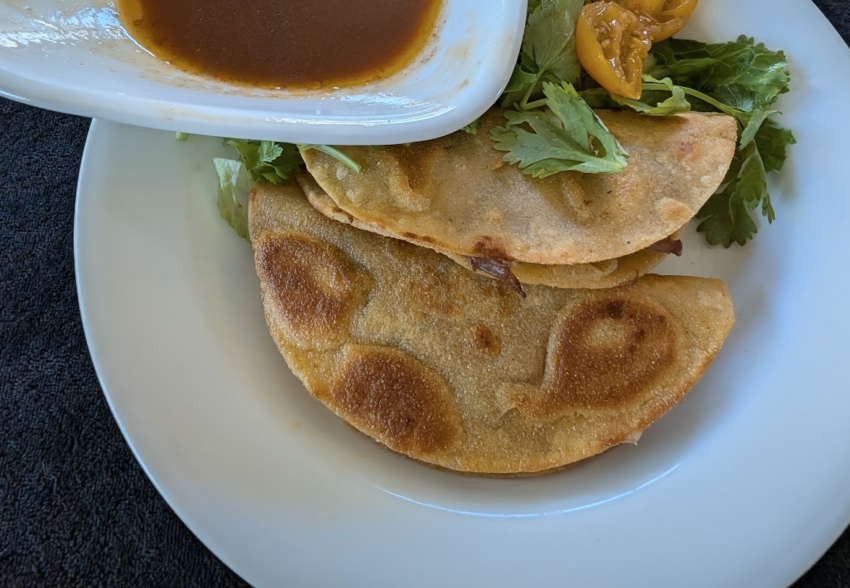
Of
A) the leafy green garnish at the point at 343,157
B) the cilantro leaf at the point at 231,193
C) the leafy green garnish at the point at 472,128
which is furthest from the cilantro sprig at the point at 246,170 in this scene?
the leafy green garnish at the point at 472,128

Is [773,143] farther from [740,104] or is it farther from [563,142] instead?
[563,142]

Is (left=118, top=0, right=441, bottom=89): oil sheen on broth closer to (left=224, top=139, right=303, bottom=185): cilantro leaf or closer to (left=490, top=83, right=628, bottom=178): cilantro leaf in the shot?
(left=224, top=139, right=303, bottom=185): cilantro leaf

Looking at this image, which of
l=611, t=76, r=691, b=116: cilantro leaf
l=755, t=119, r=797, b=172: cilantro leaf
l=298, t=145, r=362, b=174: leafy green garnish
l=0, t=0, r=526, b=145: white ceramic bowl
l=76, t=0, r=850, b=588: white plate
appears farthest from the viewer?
l=755, t=119, r=797, b=172: cilantro leaf

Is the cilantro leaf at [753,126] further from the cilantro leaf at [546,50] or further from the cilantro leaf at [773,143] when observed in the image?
the cilantro leaf at [546,50]

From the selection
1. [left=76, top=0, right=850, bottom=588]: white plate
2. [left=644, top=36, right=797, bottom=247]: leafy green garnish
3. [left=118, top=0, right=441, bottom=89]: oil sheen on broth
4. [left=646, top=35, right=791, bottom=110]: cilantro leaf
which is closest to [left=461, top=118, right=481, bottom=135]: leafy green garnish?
[left=118, top=0, right=441, bottom=89]: oil sheen on broth

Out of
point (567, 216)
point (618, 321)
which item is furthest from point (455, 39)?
point (618, 321)
